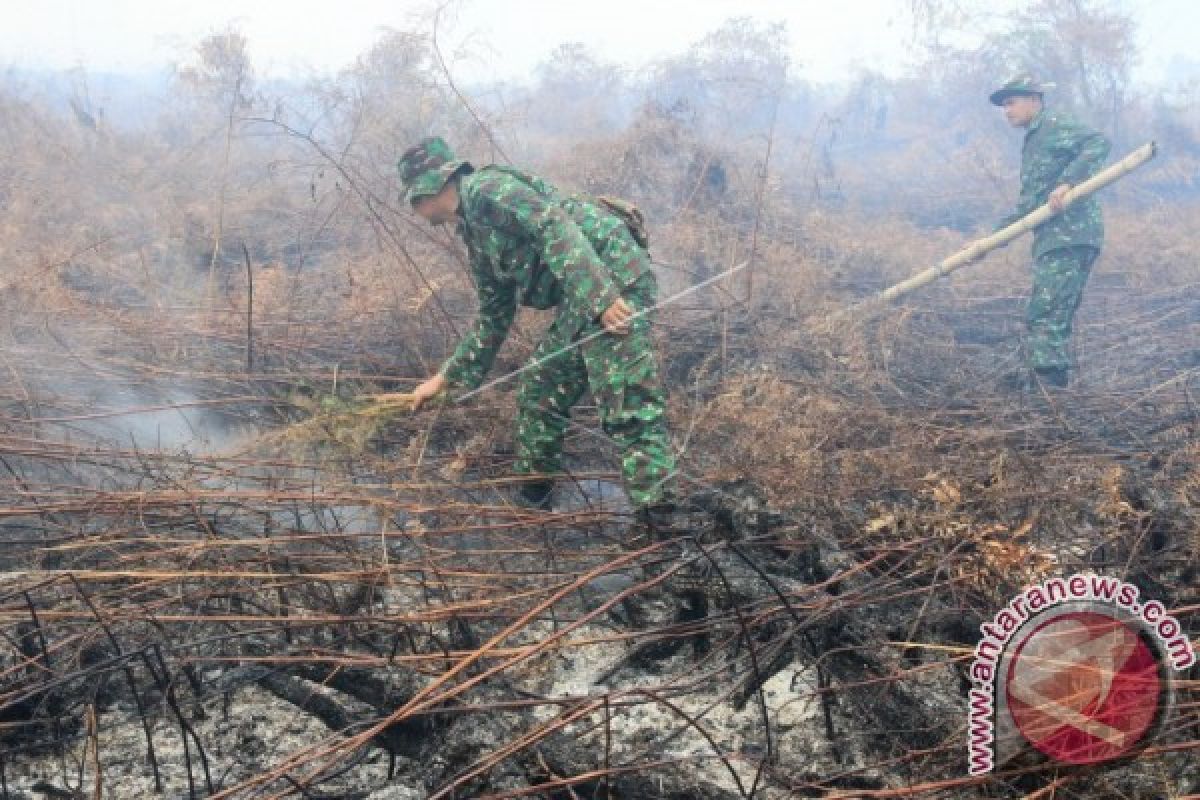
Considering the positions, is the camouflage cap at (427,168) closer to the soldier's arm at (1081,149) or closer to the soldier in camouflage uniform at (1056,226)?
the soldier in camouflage uniform at (1056,226)

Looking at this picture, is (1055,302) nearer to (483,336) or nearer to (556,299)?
(556,299)

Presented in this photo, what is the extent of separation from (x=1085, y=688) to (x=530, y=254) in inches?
97.5

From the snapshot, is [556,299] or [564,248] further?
[556,299]

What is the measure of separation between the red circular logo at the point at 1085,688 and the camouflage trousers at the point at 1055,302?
140 inches

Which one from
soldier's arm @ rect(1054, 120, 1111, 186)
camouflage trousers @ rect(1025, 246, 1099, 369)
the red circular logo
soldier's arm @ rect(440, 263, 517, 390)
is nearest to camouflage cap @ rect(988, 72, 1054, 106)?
soldier's arm @ rect(1054, 120, 1111, 186)

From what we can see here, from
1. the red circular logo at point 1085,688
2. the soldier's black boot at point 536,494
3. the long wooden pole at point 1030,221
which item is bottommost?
the red circular logo at point 1085,688

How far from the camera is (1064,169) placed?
5.42 m

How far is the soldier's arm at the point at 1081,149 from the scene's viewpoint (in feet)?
17.4

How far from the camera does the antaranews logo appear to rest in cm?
190

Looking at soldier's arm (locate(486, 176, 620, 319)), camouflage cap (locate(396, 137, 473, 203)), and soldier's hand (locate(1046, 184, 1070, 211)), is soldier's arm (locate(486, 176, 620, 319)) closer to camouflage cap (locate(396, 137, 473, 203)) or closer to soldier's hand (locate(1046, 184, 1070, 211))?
camouflage cap (locate(396, 137, 473, 203))

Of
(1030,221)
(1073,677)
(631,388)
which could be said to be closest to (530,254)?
(631,388)

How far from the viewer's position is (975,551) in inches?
108

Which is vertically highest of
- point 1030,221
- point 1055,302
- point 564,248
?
point 564,248

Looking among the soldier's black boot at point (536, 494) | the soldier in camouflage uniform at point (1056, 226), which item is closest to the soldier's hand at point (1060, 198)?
the soldier in camouflage uniform at point (1056, 226)
